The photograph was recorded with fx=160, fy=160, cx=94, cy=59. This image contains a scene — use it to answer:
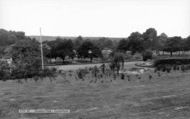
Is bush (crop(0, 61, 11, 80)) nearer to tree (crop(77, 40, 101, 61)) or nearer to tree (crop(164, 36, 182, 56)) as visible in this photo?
tree (crop(77, 40, 101, 61))

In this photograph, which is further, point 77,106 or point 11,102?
point 11,102

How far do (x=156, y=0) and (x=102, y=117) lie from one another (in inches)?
300

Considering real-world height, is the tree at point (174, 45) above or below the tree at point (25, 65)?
above

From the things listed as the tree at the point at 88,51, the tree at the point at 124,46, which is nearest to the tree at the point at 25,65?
the tree at the point at 88,51

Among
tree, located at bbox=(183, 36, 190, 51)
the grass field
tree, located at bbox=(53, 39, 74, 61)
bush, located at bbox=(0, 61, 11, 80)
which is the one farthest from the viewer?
tree, located at bbox=(183, 36, 190, 51)

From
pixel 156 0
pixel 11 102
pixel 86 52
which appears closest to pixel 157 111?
pixel 11 102

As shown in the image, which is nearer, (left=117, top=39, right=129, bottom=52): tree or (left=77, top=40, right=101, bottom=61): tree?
(left=77, top=40, right=101, bottom=61): tree

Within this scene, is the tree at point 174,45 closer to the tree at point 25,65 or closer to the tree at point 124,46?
the tree at point 124,46

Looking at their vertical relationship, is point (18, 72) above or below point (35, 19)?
below

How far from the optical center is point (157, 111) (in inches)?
122

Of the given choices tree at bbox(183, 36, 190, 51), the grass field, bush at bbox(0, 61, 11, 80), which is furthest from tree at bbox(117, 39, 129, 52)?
the grass field

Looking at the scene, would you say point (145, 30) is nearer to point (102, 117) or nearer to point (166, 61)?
point (166, 61)

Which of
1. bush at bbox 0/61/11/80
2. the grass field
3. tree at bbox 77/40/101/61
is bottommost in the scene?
the grass field

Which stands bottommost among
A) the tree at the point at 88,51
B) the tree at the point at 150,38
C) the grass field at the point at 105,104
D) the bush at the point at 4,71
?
the grass field at the point at 105,104
